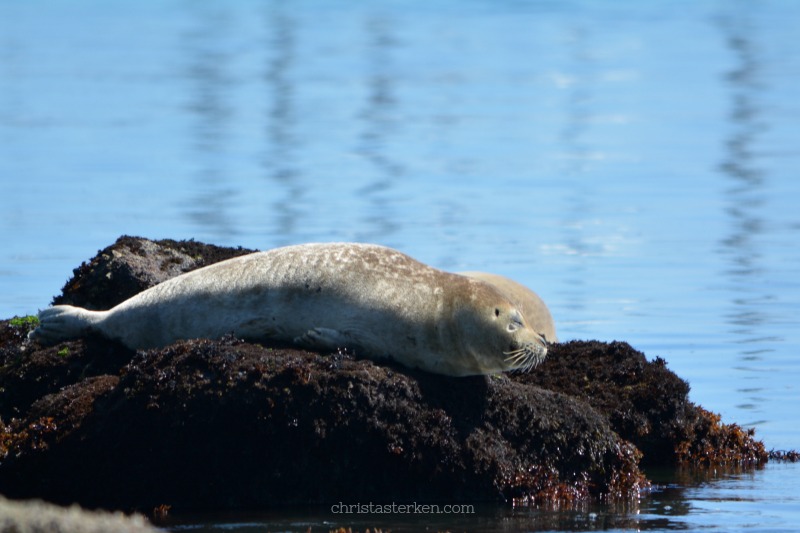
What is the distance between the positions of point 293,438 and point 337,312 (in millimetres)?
1058

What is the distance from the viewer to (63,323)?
373 inches

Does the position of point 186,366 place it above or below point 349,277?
below

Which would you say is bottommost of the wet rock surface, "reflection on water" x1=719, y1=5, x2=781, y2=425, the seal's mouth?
the wet rock surface

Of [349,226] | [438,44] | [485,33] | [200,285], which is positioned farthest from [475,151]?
[485,33]

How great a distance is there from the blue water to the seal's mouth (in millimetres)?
1121

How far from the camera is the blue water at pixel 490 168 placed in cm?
1514

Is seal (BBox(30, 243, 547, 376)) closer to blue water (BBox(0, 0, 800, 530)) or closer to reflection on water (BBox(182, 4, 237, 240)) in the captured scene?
blue water (BBox(0, 0, 800, 530))

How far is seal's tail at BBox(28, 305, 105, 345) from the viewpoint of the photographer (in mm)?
9422

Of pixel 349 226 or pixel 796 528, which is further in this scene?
pixel 349 226

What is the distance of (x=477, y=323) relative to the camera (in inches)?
336

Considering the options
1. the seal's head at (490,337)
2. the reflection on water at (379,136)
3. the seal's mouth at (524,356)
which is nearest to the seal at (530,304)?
the seal's mouth at (524,356)

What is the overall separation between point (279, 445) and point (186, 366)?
670mm

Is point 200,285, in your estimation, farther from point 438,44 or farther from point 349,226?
point 438,44

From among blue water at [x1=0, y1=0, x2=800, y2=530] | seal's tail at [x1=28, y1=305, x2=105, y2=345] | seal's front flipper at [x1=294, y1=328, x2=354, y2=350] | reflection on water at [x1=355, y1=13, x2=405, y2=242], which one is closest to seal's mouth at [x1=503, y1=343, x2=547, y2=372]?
seal's front flipper at [x1=294, y1=328, x2=354, y2=350]
